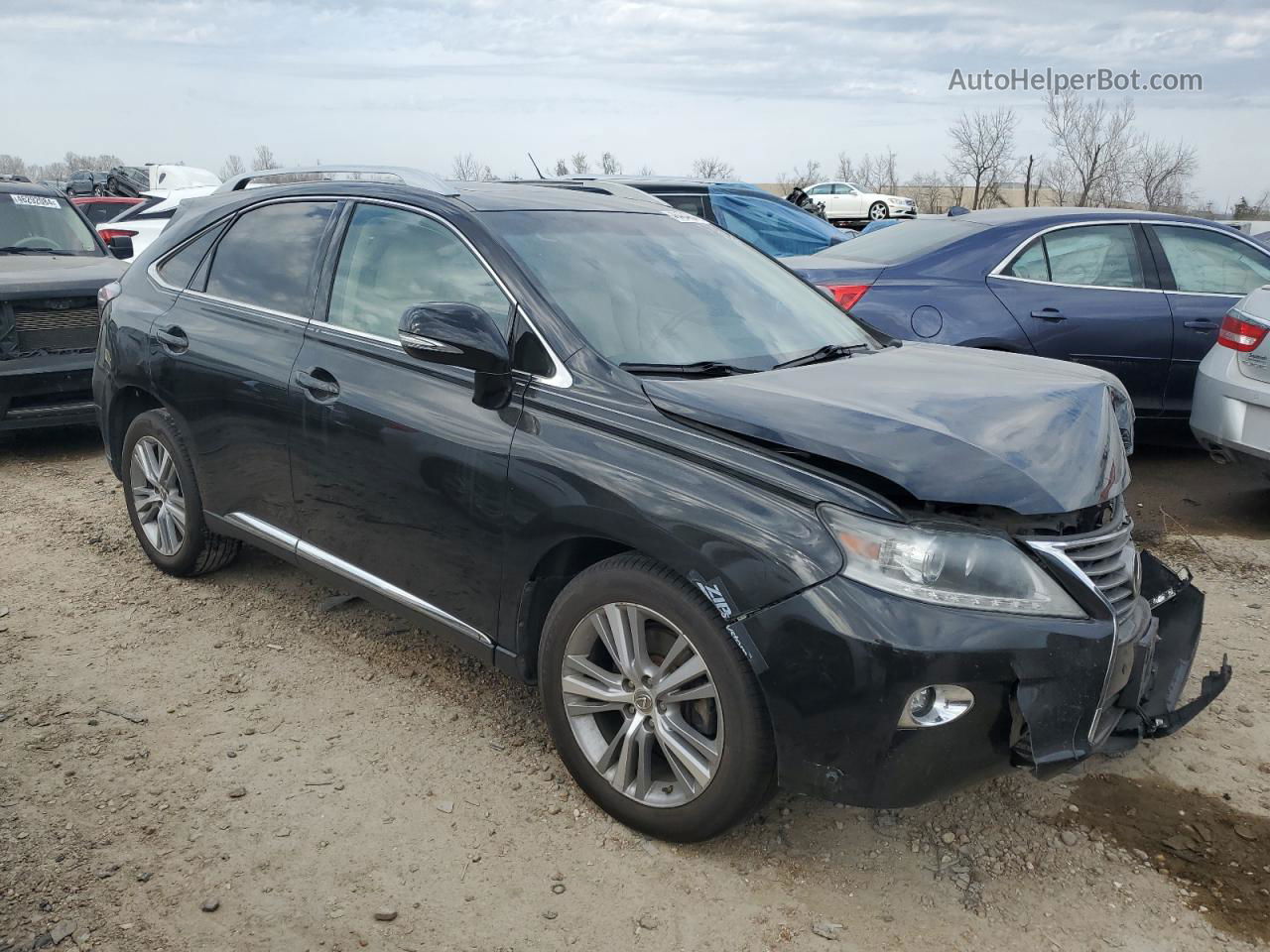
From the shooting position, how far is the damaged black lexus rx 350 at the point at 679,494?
2.62 metres

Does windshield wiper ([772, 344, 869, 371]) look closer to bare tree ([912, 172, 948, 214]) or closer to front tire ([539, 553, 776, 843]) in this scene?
front tire ([539, 553, 776, 843])

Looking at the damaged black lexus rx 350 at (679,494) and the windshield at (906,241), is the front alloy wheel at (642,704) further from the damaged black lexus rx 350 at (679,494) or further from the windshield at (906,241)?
the windshield at (906,241)

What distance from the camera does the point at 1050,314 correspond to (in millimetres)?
6473

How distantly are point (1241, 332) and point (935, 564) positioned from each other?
13.7 ft

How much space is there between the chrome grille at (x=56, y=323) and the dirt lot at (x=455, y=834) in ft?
11.5

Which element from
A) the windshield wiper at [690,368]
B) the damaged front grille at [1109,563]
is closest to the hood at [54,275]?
the windshield wiper at [690,368]

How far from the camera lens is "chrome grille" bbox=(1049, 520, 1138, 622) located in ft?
9.10

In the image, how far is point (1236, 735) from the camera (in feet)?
12.1

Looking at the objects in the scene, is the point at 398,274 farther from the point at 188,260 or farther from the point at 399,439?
the point at 188,260

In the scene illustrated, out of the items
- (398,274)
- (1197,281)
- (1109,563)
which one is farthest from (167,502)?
(1197,281)

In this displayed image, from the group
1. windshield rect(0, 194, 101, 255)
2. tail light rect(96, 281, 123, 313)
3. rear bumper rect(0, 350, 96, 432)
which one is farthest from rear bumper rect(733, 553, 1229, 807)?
windshield rect(0, 194, 101, 255)

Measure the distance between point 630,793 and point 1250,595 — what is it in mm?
3410

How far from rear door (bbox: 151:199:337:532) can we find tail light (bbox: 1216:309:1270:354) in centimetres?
469

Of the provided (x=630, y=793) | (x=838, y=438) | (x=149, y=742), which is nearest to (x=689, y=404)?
(x=838, y=438)
